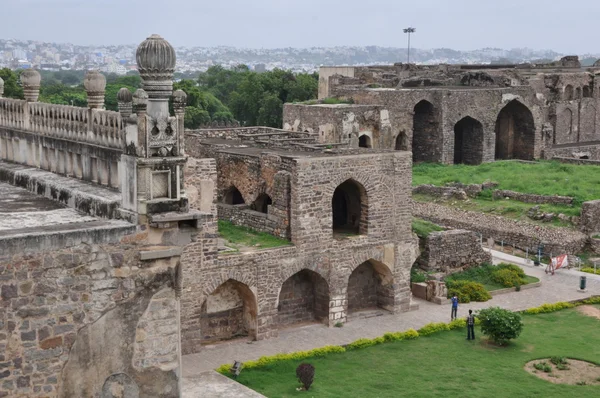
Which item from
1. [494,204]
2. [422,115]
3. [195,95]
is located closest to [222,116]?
[195,95]

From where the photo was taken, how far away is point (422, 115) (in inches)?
1726

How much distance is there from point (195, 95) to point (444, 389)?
44529mm

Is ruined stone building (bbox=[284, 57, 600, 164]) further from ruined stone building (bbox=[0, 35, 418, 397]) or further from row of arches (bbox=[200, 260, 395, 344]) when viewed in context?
Result: ruined stone building (bbox=[0, 35, 418, 397])

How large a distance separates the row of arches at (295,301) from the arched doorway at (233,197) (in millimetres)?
3760

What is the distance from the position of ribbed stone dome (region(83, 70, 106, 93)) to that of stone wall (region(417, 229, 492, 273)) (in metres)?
14.1

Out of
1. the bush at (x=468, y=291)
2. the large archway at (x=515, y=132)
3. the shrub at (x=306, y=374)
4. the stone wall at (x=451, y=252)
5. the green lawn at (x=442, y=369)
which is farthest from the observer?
the large archway at (x=515, y=132)

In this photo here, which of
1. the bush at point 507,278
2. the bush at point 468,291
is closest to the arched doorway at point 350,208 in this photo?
the bush at point 468,291

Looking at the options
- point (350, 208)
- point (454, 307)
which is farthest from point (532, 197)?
point (454, 307)

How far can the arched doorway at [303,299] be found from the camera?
2195cm

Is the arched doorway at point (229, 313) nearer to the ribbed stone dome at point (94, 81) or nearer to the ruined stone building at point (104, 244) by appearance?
the ruined stone building at point (104, 244)

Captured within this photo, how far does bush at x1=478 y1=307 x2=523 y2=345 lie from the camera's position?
20219 mm

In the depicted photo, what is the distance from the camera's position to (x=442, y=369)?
19016 millimetres

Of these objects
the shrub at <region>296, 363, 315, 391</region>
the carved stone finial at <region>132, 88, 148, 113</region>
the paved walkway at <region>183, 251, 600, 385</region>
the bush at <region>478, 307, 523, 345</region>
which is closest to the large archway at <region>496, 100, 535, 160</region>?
the paved walkway at <region>183, 251, 600, 385</region>

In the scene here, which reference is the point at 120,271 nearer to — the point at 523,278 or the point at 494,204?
the point at 523,278
